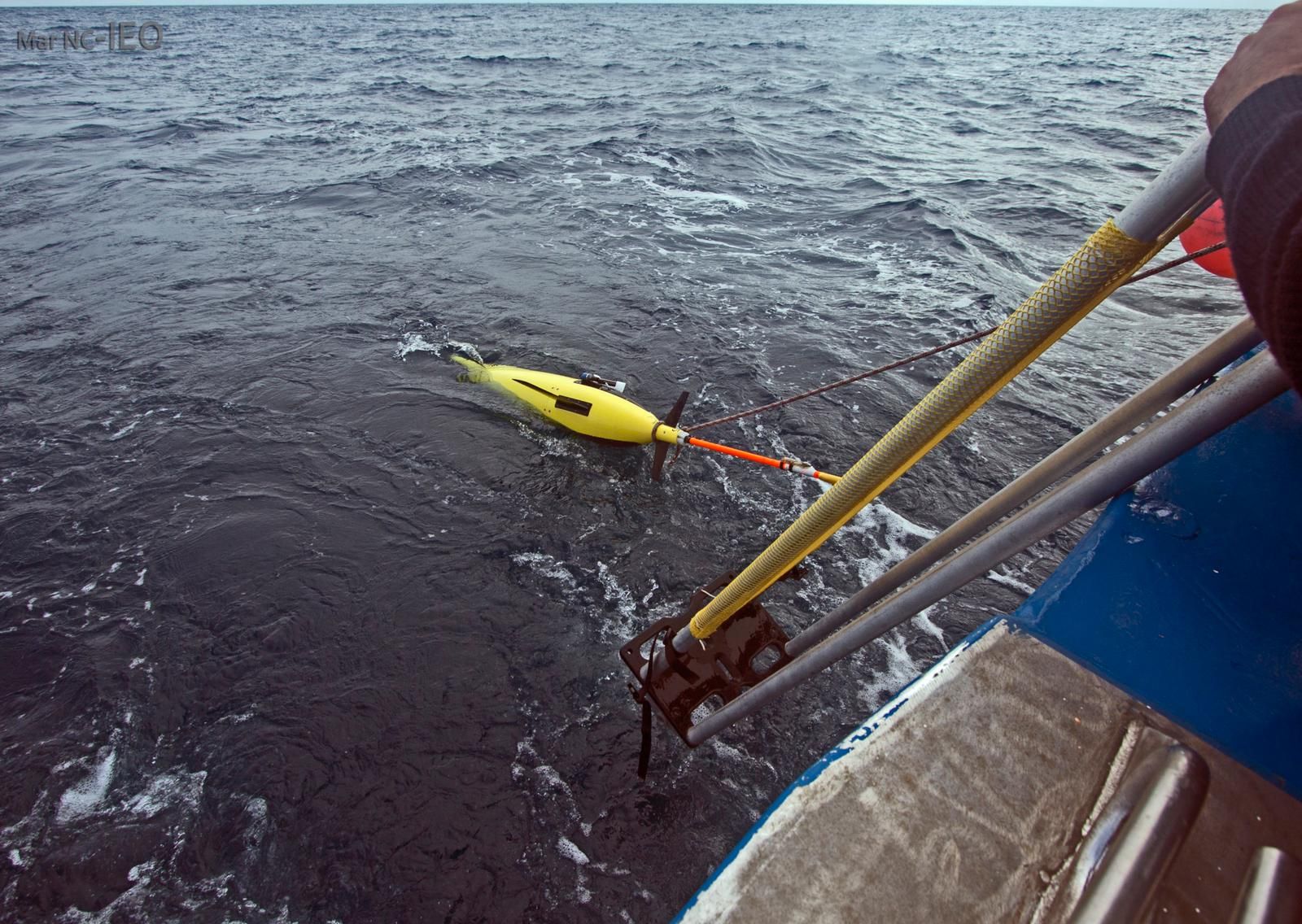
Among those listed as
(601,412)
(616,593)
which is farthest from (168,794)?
(601,412)

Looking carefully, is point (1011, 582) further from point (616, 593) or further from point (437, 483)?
point (437, 483)

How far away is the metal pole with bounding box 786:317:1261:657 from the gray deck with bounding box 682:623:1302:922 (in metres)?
0.53

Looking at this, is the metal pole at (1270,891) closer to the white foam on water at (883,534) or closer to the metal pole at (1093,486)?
the metal pole at (1093,486)

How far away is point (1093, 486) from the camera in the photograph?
1.55 metres

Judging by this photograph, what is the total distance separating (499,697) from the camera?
4496 mm

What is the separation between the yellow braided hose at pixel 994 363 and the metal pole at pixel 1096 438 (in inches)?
10.2

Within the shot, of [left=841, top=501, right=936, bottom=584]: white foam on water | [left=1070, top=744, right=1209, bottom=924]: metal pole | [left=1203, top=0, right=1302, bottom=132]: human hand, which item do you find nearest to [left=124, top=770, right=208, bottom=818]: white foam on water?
[left=1070, top=744, right=1209, bottom=924]: metal pole

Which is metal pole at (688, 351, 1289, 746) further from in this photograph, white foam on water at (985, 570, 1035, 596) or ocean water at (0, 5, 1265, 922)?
white foam on water at (985, 570, 1035, 596)

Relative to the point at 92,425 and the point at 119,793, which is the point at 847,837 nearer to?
the point at 119,793

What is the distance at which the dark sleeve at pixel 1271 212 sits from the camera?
2.76 feet

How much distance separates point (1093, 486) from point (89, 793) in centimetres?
538

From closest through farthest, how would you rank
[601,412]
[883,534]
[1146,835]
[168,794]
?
[1146,835] → [168,794] → [883,534] → [601,412]

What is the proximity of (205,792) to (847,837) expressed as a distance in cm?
399

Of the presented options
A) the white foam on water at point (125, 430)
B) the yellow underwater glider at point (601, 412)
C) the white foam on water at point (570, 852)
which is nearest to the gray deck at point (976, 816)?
the white foam on water at point (570, 852)
